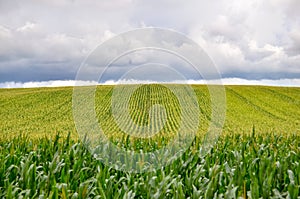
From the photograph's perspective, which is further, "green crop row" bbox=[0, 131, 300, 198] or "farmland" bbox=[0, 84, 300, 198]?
"farmland" bbox=[0, 84, 300, 198]

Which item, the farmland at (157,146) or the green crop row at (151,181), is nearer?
the green crop row at (151,181)

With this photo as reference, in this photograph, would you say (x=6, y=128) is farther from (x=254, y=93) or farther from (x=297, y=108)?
(x=254, y=93)

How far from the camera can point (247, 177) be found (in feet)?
22.9

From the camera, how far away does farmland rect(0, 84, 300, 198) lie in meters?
5.73

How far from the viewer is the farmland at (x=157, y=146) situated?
18.8 feet

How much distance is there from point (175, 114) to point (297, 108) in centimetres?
1734

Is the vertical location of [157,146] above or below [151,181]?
below

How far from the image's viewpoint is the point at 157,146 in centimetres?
1024

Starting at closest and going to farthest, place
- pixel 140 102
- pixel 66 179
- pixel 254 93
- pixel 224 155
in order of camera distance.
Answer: pixel 66 179 < pixel 224 155 < pixel 140 102 < pixel 254 93

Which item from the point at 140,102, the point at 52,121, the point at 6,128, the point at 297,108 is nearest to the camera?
the point at 6,128

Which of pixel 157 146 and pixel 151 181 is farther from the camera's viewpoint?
pixel 157 146

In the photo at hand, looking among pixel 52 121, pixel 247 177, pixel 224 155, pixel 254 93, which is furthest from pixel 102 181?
pixel 254 93

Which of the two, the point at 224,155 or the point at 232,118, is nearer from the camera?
the point at 224,155

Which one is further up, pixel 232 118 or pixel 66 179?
pixel 66 179
